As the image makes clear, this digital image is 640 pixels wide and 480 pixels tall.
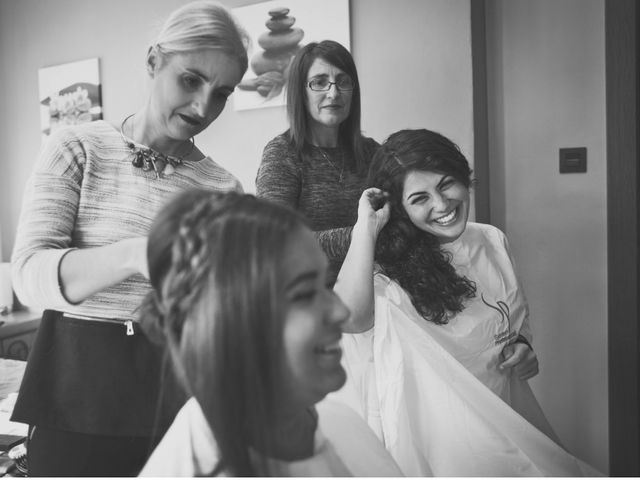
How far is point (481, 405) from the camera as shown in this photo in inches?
52.1

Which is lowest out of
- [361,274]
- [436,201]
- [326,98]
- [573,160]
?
[361,274]

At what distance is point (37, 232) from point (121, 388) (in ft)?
1.03

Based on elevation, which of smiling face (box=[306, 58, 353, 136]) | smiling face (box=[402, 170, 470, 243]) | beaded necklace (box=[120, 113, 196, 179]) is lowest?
smiling face (box=[402, 170, 470, 243])

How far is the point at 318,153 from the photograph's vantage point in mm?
1803

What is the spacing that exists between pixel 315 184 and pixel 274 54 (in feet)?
4.45

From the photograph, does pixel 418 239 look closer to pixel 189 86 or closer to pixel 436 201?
pixel 436 201

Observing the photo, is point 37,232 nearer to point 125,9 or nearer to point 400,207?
point 400,207

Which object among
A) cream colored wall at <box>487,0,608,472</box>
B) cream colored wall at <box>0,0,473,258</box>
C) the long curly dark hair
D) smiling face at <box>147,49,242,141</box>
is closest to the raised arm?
the long curly dark hair

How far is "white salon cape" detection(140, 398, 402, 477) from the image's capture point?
0.76 meters

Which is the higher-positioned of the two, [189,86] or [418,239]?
[189,86]

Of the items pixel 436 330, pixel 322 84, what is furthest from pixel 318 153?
pixel 436 330

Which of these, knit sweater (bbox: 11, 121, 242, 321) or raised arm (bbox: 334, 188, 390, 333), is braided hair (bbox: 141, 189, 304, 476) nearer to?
knit sweater (bbox: 11, 121, 242, 321)

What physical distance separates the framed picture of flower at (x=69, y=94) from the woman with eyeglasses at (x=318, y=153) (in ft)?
6.97

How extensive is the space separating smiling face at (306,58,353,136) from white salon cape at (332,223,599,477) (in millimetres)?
572
